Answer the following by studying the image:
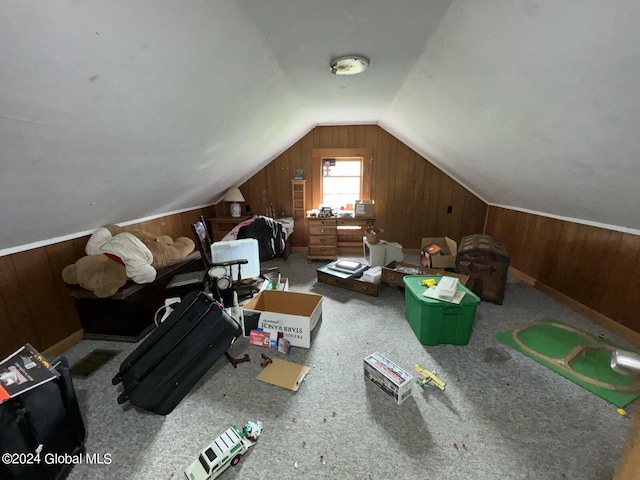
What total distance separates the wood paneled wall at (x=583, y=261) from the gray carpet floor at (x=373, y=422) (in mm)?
416

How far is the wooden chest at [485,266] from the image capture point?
8.74ft

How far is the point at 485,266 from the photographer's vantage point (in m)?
2.72

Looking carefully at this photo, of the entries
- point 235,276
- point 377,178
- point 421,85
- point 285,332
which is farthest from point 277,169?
point 285,332

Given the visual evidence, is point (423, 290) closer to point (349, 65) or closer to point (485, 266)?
point (485, 266)

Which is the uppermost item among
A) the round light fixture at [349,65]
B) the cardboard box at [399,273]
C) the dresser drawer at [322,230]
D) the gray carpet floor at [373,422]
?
the round light fixture at [349,65]

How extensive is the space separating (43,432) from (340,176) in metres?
4.19

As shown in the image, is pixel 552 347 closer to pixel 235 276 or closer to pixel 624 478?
pixel 624 478

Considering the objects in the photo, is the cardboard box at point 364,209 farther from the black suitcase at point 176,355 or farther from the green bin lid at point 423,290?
the black suitcase at point 176,355

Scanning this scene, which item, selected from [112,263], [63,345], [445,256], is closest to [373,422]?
[112,263]

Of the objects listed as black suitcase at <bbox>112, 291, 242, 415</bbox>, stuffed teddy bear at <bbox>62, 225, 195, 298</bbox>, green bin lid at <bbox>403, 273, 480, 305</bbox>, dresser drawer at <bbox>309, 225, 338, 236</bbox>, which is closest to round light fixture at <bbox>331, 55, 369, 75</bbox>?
green bin lid at <bbox>403, 273, 480, 305</bbox>

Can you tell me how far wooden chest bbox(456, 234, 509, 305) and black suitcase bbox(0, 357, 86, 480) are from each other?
10.5ft

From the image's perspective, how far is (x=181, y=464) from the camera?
129 cm

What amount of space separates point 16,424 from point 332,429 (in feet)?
4.54

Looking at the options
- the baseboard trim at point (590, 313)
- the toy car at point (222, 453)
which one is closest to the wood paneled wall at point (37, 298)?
the toy car at point (222, 453)
